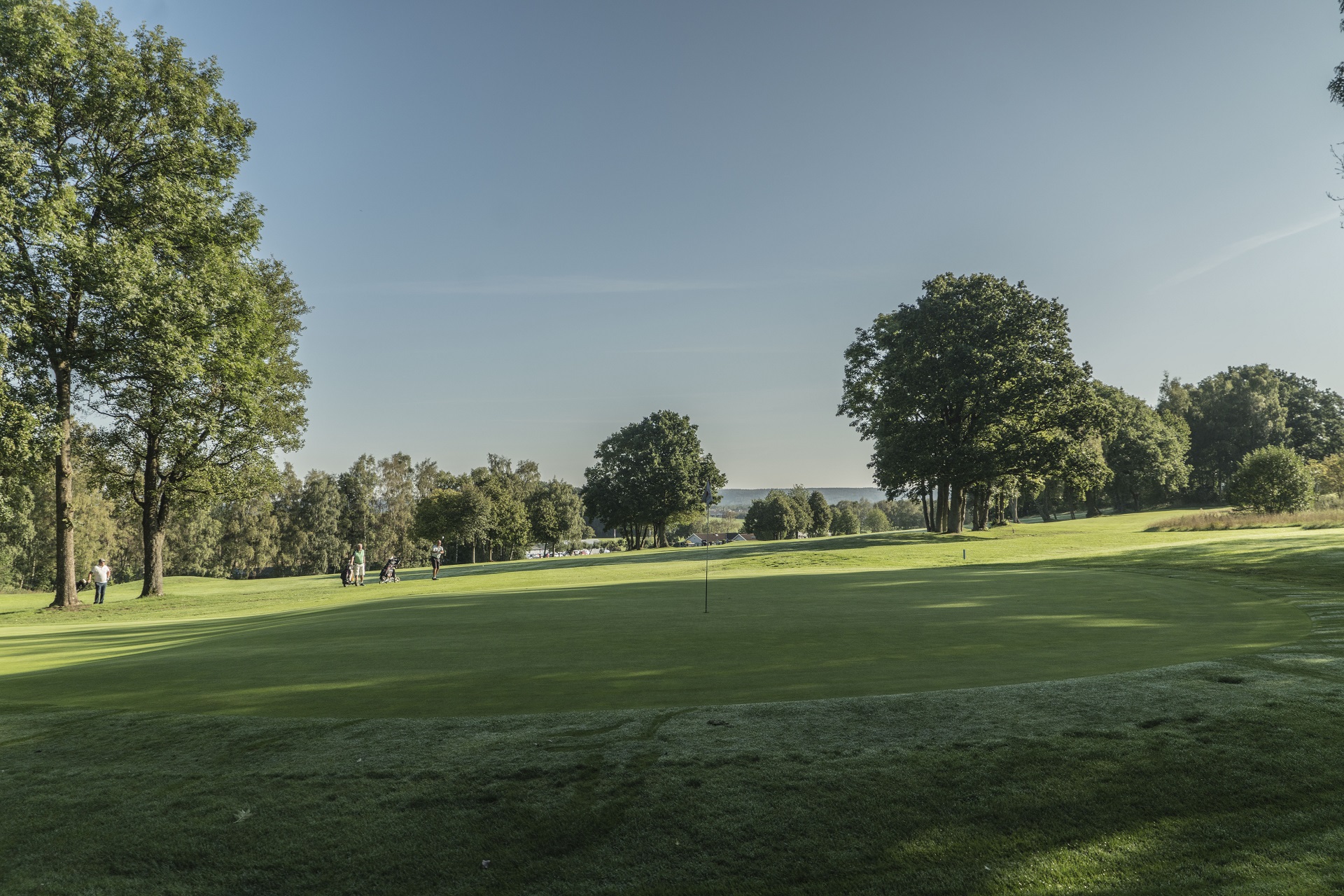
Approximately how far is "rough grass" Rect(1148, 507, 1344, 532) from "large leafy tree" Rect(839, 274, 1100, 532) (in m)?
Result: 9.64

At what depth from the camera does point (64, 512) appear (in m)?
27.6

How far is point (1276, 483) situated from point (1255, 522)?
10079mm

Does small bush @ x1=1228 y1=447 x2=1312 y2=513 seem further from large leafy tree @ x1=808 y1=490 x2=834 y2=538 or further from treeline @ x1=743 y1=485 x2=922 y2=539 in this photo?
large leafy tree @ x1=808 y1=490 x2=834 y2=538

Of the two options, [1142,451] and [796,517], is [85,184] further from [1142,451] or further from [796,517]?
[796,517]

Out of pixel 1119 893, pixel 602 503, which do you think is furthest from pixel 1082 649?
pixel 602 503

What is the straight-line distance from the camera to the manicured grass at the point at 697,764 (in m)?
4.17

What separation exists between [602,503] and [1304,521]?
223 feet

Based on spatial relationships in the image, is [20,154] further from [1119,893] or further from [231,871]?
[1119,893]

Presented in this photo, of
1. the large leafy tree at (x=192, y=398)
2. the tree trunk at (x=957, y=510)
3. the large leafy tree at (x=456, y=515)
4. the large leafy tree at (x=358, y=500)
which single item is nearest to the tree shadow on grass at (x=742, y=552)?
the tree trunk at (x=957, y=510)

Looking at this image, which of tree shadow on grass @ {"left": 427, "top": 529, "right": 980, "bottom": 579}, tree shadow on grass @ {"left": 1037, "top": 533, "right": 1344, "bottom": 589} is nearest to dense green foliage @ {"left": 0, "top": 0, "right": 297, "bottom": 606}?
tree shadow on grass @ {"left": 427, "top": 529, "right": 980, "bottom": 579}

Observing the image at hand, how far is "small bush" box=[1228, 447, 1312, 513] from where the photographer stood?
5384 centimetres

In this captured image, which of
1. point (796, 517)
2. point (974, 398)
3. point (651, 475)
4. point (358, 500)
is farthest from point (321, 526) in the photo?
point (974, 398)

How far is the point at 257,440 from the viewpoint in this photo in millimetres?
A: 34344

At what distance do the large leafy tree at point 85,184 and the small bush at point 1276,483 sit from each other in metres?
69.1
